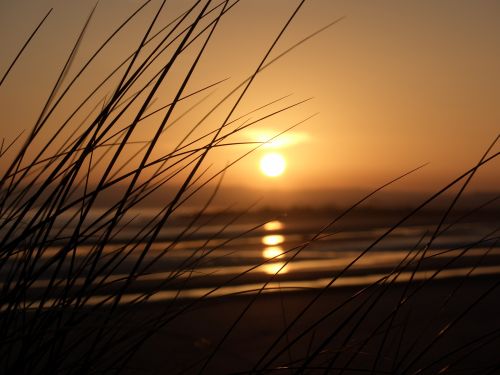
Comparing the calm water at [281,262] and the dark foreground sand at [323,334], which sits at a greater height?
the calm water at [281,262]

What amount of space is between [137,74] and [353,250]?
264 inches

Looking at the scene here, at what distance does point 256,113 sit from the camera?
155cm

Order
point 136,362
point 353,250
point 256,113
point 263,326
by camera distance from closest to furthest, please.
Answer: point 256,113 → point 136,362 → point 263,326 → point 353,250

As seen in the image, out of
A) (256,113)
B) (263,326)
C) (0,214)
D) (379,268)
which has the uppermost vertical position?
(379,268)

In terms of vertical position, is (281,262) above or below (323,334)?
above

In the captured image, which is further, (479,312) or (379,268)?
(379,268)

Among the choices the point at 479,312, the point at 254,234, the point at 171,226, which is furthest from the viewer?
the point at 171,226

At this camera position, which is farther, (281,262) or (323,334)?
(281,262)

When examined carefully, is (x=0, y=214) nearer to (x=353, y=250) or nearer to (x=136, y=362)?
(x=136, y=362)

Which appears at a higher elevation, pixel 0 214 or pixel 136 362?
pixel 136 362

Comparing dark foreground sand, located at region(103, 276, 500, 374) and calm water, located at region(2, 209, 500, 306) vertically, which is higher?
calm water, located at region(2, 209, 500, 306)

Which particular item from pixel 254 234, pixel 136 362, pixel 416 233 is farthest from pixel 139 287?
pixel 416 233

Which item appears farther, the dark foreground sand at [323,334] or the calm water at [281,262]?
the calm water at [281,262]

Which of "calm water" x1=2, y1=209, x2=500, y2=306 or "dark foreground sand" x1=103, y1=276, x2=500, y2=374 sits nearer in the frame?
"dark foreground sand" x1=103, y1=276, x2=500, y2=374
